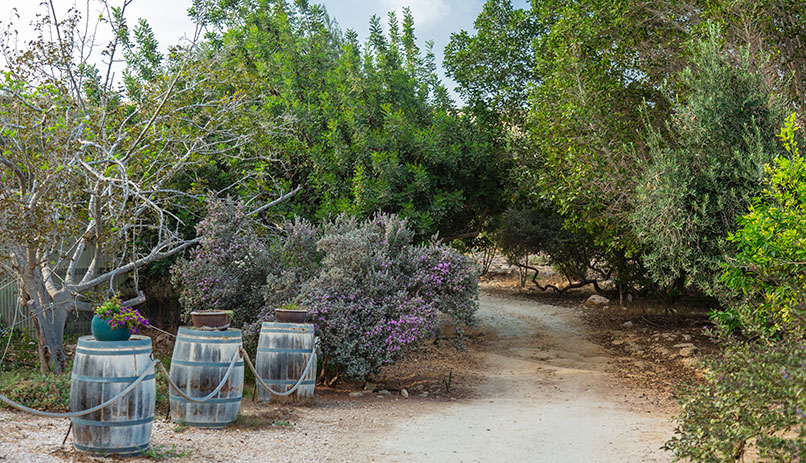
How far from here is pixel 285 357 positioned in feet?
27.1

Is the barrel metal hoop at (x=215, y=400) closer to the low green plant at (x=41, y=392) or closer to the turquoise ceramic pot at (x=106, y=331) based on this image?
the low green plant at (x=41, y=392)

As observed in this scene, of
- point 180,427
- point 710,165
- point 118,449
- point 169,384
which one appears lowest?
point 180,427

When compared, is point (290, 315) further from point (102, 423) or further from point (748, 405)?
point (748, 405)

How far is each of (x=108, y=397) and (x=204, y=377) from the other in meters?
1.41

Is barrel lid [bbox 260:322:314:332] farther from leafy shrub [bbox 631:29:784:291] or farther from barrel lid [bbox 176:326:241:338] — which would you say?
leafy shrub [bbox 631:29:784:291]

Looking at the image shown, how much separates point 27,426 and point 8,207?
9.79 ft

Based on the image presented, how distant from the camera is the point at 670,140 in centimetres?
1284

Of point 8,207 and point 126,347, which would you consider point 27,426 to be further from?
point 8,207

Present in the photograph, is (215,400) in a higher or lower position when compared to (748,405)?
lower

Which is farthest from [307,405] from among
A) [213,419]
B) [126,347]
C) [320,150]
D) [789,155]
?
[789,155]

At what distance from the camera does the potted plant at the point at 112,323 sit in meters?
5.42

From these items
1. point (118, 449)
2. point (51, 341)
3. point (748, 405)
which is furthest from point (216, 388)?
point (748, 405)

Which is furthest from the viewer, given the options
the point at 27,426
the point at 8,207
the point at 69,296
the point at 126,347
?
the point at 69,296

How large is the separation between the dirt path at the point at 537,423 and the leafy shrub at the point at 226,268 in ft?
12.0
